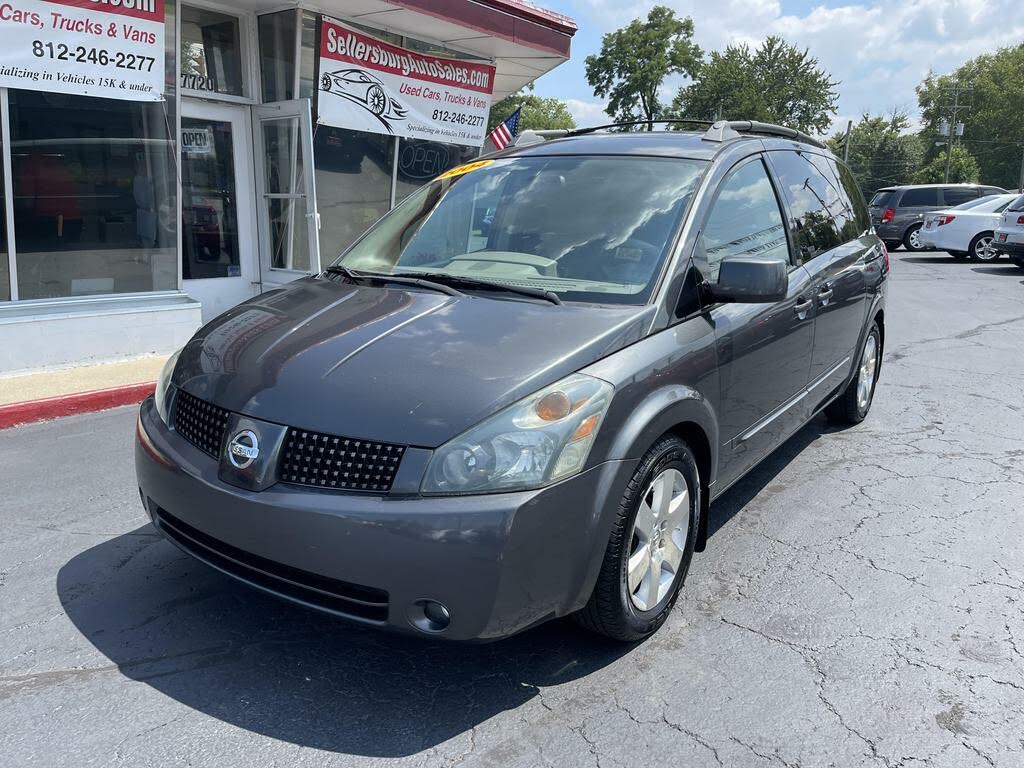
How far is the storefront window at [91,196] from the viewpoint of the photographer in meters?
7.30

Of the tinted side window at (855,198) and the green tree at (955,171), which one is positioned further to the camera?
the green tree at (955,171)

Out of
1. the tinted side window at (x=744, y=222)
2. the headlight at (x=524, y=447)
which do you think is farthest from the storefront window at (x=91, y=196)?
the headlight at (x=524, y=447)

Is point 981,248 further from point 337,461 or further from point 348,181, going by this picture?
point 337,461

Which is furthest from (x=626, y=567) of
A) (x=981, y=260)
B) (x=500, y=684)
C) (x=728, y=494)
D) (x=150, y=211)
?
(x=981, y=260)

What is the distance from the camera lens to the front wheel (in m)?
19.0

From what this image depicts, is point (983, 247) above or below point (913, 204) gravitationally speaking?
below

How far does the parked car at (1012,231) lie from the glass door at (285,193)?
1408 centimetres

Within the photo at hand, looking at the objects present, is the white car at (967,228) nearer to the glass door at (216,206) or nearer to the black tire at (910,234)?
the black tire at (910,234)

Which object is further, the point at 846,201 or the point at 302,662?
the point at 846,201

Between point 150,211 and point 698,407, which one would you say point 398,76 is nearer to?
point 150,211

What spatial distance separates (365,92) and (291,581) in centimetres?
859

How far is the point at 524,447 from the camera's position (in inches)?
97.1

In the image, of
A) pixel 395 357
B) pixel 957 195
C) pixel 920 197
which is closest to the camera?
pixel 395 357

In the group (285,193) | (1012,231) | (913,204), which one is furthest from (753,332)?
(913,204)
